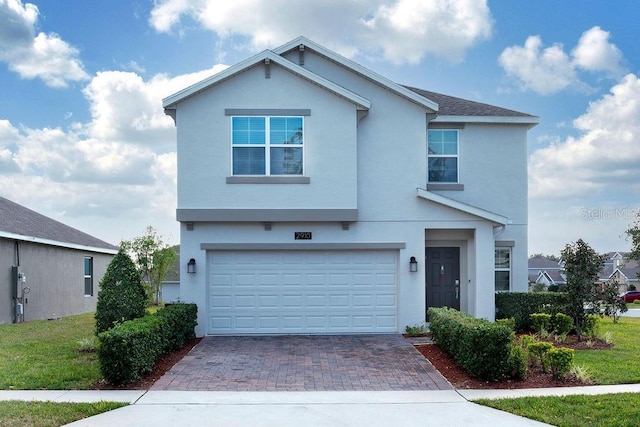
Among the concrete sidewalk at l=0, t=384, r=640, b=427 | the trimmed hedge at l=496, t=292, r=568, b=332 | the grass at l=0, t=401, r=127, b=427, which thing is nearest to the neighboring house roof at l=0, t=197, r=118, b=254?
the grass at l=0, t=401, r=127, b=427

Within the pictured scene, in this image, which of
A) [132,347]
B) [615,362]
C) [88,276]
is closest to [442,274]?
[615,362]

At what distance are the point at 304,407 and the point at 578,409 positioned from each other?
12.6 ft

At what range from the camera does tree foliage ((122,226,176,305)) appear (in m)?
31.4

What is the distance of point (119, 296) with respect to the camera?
40.7 feet

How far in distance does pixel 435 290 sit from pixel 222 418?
32.7 ft

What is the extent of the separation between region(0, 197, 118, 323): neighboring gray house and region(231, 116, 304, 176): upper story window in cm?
858

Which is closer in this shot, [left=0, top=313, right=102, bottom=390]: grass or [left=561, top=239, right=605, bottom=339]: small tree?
[left=0, top=313, right=102, bottom=390]: grass

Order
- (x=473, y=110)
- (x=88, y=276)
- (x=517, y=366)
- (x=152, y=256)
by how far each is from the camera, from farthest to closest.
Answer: (x=152, y=256), (x=88, y=276), (x=473, y=110), (x=517, y=366)

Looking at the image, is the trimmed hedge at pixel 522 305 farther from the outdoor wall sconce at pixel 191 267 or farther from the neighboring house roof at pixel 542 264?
the neighboring house roof at pixel 542 264

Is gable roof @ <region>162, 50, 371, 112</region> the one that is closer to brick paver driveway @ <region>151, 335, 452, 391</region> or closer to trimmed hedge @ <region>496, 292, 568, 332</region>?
brick paver driveway @ <region>151, 335, 452, 391</region>

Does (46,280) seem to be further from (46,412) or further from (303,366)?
(46,412)

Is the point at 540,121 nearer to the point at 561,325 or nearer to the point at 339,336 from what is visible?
the point at 561,325

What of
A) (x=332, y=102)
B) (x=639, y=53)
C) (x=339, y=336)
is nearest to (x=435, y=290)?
(x=339, y=336)

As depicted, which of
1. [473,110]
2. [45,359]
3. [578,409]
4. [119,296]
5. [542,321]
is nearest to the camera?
[578,409]
